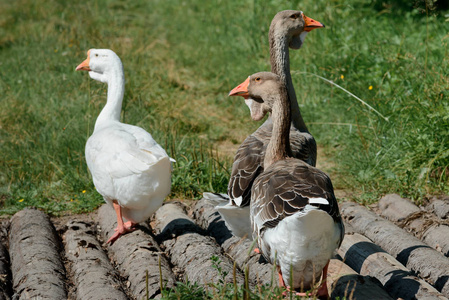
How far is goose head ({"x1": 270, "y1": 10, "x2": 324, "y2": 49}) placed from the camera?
255 inches

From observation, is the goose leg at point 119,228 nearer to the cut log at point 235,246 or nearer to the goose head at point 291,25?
the cut log at point 235,246

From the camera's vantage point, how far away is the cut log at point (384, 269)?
4062 millimetres

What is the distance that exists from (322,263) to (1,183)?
4.86 meters

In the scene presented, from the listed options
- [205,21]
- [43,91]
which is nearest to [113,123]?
[43,91]

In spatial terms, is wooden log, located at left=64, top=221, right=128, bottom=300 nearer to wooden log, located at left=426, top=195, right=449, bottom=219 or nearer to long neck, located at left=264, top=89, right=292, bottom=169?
long neck, located at left=264, top=89, right=292, bottom=169

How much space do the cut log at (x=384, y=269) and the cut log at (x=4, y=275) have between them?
277 cm

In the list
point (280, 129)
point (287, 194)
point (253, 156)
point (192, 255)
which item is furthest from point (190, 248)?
point (287, 194)

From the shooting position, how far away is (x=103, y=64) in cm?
651

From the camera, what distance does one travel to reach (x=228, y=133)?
9.29m

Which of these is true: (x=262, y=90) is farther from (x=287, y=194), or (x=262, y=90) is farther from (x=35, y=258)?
(x=35, y=258)

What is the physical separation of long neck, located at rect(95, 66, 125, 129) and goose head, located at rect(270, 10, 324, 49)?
1.85 metres

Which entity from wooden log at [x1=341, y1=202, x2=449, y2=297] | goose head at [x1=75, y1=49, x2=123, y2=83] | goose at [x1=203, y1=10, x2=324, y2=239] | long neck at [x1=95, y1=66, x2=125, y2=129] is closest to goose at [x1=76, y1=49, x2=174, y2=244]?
long neck at [x1=95, y1=66, x2=125, y2=129]

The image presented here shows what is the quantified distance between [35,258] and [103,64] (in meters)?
2.54

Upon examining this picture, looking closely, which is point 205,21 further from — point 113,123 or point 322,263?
point 322,263
